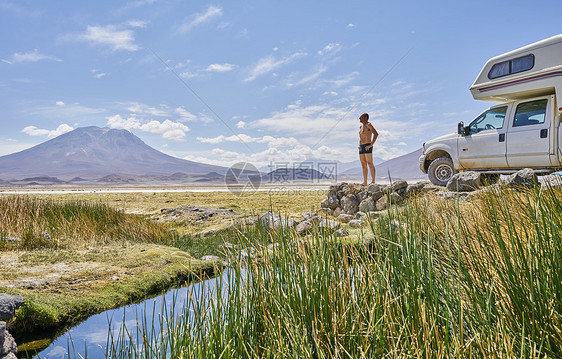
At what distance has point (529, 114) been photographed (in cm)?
927

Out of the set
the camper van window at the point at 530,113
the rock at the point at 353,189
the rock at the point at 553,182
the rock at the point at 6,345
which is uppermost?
the camper van window at the point at 530,113

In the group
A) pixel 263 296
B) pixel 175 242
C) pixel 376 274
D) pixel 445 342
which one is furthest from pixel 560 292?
pixel 175 242

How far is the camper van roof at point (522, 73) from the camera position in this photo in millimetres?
8633

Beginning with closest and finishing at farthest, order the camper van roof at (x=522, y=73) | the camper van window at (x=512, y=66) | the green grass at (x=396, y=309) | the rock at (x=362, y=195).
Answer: the green grass at (x=396, y=309) < the camper van roof at (x=522, y=73) < the camper van window at (x=512, y=66) < the rock at (x=362, y=195)

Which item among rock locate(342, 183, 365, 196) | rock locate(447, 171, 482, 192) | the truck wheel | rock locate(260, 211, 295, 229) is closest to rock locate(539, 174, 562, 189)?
rock locate(260, 211, 295, 229)

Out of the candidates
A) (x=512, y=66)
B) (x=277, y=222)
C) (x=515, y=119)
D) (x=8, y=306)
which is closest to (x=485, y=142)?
(x=515, y=119)

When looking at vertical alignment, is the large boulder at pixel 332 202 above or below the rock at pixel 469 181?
below

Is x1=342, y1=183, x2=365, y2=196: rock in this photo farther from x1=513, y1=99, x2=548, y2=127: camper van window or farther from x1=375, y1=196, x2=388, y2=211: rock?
x1=513, y1=99, x2=548, y2=127: camper van window

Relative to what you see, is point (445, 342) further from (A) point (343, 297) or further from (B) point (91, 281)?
(B) point (91, 281)

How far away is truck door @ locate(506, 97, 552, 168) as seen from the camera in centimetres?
891

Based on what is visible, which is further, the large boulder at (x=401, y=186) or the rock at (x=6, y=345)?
the large boulder at (x=401, y=186)

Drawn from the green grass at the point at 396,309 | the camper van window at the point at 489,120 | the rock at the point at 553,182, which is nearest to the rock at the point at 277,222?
the green grass at the point at 396,309

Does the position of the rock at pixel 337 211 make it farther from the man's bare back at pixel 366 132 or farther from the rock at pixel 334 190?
the man's bare back at pixel 366 132

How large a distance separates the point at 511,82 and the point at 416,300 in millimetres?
9616
